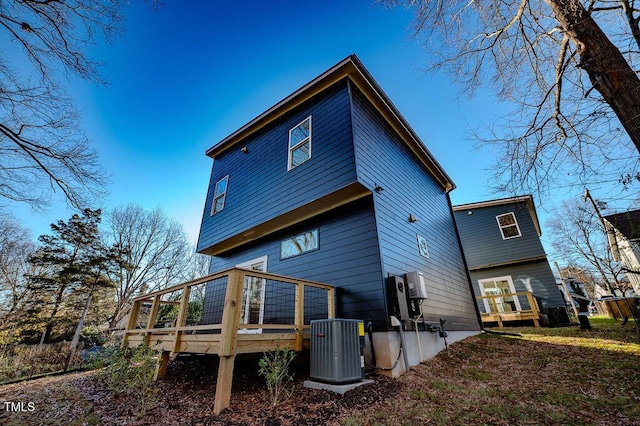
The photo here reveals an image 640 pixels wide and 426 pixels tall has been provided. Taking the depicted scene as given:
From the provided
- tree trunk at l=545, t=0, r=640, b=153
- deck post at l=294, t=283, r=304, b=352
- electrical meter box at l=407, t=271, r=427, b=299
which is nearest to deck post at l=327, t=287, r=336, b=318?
deck post at l=294, t=283, r=304, b=352

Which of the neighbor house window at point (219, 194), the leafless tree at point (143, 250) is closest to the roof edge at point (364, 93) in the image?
the neighbor house window at point (219, 194)

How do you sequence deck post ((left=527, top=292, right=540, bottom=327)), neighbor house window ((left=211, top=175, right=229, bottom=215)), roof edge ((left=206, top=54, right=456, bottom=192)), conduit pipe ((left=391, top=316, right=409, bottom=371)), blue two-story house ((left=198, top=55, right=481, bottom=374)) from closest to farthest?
1. conduit pipe ((left=391, top=316, right=409, bottom=371))
2. blue two-story house ((left=198, top=55, right=481, bottom=374))
3. roof edge ((left=206, top=54, right=456, bottom=192))
4. neighbor house window ((left=211, top=175, right=229, bottom=215))
5. deck post ((left=527, top=292, right=540, bottom=327))

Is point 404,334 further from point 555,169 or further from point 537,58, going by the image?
point 537,58

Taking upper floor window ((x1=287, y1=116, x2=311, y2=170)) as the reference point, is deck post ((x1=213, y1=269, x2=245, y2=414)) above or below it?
below

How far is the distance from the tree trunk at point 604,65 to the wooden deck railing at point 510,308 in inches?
360

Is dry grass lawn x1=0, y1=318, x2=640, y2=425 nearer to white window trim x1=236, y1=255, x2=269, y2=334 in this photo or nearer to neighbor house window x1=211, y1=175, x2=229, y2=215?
white window trim x1=236, y1=255, x2=269, y2=334

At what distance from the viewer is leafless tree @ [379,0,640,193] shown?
2.81 meters

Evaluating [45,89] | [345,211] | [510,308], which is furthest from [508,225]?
[45,89]

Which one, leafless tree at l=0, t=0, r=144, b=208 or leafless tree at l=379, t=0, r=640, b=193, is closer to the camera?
leafless tree at l=379, t=0, r=640, b=193

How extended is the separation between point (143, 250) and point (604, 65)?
21.8 metres

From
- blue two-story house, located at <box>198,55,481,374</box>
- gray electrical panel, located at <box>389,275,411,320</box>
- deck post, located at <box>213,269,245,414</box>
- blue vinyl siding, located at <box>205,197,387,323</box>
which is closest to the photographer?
deck post, located at <box>213,269,245,414</box>

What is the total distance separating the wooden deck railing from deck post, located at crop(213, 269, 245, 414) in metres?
10.3

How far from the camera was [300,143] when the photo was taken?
22.2 feet

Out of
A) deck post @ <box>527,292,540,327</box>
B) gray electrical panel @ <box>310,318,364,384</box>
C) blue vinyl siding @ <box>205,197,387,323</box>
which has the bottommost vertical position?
gray electrical panel @ <box>310,318,364,384</box>
